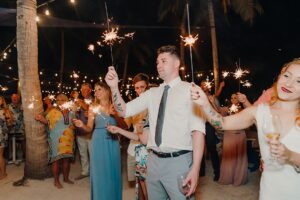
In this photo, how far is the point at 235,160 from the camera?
6.46 m

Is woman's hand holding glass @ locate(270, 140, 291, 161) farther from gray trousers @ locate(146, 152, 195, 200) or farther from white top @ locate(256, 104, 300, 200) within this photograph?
gray trousers @ locate(146, 152, 195, 200)

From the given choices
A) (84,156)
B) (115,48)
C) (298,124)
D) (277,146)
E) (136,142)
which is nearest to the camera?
(277,146)

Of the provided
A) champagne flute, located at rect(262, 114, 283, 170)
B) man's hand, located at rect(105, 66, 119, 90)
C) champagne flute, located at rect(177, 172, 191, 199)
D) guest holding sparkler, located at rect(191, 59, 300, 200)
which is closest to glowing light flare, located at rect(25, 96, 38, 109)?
man's hand, located at rect(105, 66, 119, 90)

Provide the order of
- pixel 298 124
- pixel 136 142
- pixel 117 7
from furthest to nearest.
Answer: pixel 117 7, pixel 136 142, pixel 298 124

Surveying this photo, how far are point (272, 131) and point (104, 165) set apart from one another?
3.25 meters

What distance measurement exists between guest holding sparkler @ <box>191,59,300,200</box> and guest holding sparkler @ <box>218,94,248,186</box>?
12.6 feet

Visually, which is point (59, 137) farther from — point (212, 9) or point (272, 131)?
point (212, 9)

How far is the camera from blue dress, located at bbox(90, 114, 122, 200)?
4.64 m

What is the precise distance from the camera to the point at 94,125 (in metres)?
4.89

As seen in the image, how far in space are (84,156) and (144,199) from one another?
9.34 feet

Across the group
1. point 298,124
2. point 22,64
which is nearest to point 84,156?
point 22,64

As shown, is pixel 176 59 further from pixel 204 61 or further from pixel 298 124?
pixel 204 61

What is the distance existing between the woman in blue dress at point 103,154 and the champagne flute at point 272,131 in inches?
112

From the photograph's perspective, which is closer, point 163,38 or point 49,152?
point 49,152
